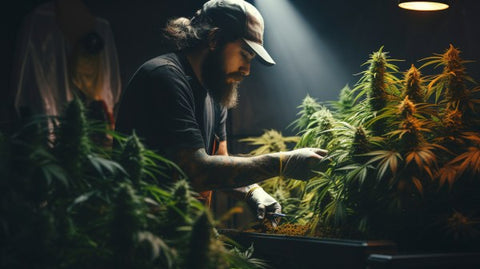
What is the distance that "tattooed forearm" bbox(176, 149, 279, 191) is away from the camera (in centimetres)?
208

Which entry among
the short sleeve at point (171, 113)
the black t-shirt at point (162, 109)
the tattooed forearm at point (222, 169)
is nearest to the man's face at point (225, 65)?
the black t-shirt at point (162, 109)

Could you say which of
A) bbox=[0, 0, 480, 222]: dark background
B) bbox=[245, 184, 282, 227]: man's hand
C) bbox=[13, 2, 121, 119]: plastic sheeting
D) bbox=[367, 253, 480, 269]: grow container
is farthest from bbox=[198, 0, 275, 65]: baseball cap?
bbox=[13, 2, 121, 119]: plastic sheeting

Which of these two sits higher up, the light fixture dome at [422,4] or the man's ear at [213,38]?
the light fixture dome at [422,4]

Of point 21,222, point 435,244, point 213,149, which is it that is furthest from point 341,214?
point 21,222

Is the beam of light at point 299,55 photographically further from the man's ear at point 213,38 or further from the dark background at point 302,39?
the man's ear at point 213,38

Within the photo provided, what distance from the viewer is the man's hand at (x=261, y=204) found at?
2436 millimetres

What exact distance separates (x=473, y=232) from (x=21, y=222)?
1.36 meters

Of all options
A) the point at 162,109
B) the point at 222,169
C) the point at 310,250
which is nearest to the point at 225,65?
the point at 162,109

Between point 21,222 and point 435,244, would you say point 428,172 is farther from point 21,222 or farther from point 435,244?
point 21,222

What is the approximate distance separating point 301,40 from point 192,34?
6.97 ft

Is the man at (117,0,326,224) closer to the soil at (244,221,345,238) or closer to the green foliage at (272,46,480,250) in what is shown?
the soil at (244,221,345,238)

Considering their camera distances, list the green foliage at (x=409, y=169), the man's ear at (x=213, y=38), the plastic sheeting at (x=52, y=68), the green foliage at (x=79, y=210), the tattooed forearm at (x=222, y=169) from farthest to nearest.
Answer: the plastic sheeting at (x=52, y=68)
the man's ear at (x=213, y=38)
the tattooed forearm at (x=222, y=169)
the green foliage at (x=409, y=169)
the green foliage at (x=79, y=210)

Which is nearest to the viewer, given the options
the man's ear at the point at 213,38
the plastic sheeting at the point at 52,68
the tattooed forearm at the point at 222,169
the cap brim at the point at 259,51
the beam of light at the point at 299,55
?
the tattooed forearm at the point at 222,169

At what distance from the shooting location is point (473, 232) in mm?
1683
